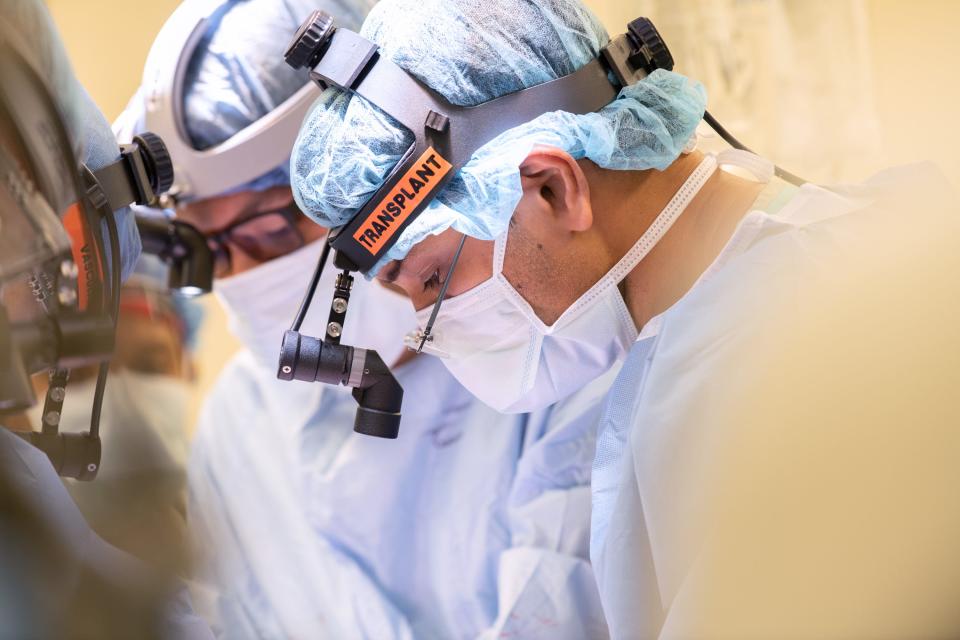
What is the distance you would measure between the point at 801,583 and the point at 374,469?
44.4 inches

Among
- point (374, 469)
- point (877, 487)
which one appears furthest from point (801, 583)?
point (374, 469)

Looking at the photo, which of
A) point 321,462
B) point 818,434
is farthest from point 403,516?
point 818,434

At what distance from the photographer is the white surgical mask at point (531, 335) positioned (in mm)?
1165

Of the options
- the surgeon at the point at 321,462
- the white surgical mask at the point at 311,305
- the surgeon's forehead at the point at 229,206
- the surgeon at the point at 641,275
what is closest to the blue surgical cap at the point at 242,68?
the surgeon at the point at 321,462

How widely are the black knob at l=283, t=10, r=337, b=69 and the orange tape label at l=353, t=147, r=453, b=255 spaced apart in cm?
19

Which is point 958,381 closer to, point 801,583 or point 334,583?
point 801,583

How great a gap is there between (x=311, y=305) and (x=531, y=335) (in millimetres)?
580

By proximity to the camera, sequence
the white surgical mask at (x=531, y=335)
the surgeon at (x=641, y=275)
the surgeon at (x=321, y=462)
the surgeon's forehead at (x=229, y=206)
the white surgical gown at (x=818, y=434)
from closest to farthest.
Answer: the white surgical gown at (x=818, y=434)
the surgeon at (x=641, y=275)
the white surgical mask at (x=531, y=335)
the surgeon at (x=321, y=462)
the surgeon's forehead at (x=229, y=206)

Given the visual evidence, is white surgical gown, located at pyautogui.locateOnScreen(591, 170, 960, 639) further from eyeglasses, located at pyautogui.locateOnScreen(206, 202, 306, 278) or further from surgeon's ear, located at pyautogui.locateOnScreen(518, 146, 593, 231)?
eyeglasses, located at pyautogui.locateOnScreen(206, 202, 306, 278)

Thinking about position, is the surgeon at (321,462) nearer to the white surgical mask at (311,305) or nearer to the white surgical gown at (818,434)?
the white surgical mask at (311,305)

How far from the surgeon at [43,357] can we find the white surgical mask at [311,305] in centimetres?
75

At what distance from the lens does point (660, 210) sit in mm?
1160

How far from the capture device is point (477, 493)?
1.61 meters

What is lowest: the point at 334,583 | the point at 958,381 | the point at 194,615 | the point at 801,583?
the point at 334,583
